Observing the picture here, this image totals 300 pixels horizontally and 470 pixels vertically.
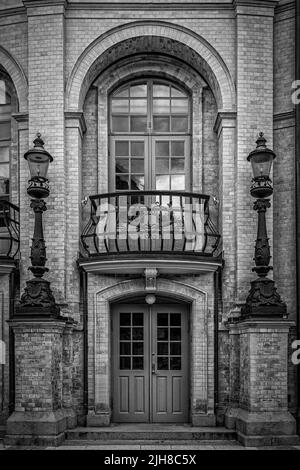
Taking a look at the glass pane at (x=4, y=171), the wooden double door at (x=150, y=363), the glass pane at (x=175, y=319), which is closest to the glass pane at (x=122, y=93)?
the glass pane at (x=4, y=171)

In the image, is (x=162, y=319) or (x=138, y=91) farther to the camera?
(x=138, y=91)

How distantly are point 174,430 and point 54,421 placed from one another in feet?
6.83

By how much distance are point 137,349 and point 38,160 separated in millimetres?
3864

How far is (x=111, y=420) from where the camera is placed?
11898 mm

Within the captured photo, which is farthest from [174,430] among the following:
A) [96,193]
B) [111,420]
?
[96,193]

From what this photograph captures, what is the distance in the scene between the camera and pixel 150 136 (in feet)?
41.7

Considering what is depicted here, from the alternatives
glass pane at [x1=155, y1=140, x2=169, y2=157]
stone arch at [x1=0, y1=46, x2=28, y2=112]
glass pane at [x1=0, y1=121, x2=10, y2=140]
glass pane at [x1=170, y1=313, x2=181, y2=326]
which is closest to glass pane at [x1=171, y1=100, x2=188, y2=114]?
glass pane at [x1=155, y1=140, x2=169, y2=157]

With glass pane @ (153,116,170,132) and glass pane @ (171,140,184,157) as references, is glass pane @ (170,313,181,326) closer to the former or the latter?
glass pane @ (171,140,184,157)

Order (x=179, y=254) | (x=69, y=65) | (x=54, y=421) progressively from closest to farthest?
1. (x=54, y=421)
2. (x=179, y=254)
3. (x=69, y=65)

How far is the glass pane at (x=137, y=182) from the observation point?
1261 centimetres

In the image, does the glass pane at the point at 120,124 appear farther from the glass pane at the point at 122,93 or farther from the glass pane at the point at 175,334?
the glass pane at the point at 175,334

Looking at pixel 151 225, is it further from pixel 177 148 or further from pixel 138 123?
pixel 138 123

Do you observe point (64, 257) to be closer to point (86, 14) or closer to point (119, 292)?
point (119, 292)

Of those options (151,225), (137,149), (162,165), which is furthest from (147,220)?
(137,149)
